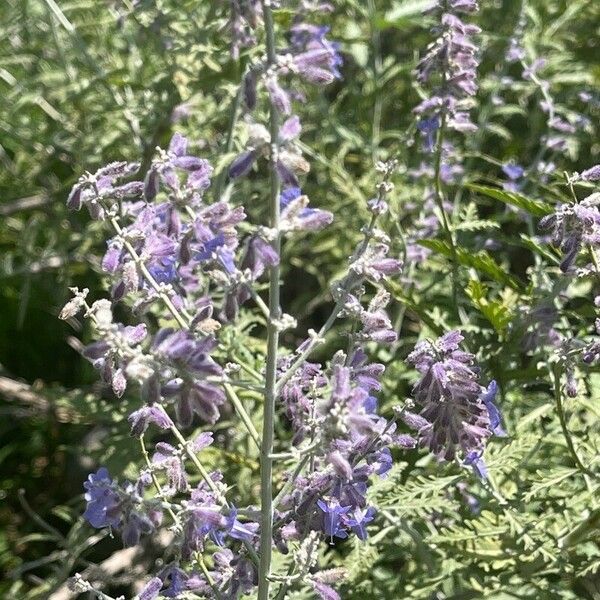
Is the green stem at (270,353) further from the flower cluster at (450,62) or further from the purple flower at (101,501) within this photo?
the flower cluster at (450,62)

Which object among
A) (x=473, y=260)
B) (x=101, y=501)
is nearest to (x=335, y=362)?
(x=101, y=501)

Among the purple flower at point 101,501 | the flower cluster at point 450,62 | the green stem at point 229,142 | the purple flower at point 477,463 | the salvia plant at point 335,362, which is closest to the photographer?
the salvia plant at point 335,362

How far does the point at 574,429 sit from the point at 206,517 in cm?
120

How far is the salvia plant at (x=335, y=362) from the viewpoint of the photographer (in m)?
1.50

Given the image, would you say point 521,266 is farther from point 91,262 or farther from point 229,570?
point 229,570

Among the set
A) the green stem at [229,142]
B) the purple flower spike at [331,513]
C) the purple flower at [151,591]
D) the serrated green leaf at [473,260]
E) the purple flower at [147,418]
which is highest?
the green stem at [229,142]

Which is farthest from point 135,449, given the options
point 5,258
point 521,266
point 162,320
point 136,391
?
point 521,266

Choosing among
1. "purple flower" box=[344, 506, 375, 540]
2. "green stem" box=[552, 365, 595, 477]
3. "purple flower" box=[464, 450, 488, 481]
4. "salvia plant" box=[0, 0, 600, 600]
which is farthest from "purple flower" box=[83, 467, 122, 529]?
"green stem" box=[552, 365, 595, 477]

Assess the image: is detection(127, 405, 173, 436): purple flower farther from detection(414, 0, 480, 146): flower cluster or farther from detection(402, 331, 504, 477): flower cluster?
detection(414, 0, 480, 146): flower cluster

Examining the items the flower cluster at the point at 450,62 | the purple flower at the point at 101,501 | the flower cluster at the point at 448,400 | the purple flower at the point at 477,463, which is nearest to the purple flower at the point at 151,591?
the purple flower at the point at 101,501

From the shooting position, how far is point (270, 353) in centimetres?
150

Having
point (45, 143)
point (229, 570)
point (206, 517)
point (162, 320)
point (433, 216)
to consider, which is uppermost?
point (45, 143)

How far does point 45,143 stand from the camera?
369cm

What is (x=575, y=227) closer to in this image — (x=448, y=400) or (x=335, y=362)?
(x=448, y=400)
